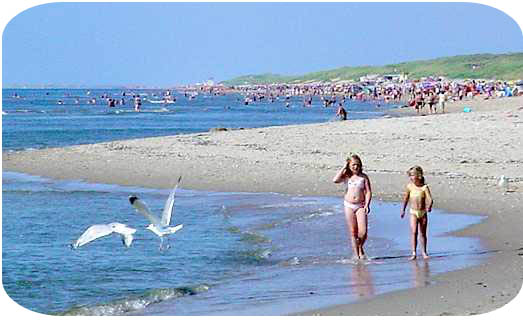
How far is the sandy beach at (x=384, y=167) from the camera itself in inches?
306

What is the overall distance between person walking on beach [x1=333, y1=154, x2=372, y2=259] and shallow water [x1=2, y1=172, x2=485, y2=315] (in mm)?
280

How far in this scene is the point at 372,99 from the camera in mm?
84062

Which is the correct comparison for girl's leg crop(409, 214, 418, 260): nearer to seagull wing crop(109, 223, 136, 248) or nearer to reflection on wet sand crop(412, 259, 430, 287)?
reflection on wet sand crop(412, 259, 430, 287)

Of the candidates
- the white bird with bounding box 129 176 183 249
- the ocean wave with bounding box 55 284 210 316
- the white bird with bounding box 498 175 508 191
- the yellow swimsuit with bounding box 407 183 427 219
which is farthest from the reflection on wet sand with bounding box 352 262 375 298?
the white bird with bounding box 498 175 508 191

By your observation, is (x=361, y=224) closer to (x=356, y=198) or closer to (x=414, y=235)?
(x=356, y=198)

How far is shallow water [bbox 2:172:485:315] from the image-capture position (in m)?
8.20

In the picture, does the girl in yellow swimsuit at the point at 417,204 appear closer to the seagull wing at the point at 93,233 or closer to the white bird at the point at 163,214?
the white bird at the point at 163,214

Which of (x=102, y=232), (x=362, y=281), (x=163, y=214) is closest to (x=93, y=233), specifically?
(x=102, y=232)

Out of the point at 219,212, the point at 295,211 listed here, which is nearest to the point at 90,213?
the point at 219,212

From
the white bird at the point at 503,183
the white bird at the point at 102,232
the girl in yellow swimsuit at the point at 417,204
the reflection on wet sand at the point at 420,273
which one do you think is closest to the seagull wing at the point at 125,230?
the white bird at the point at 102,232

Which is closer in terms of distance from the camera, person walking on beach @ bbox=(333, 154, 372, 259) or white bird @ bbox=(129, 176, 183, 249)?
white bird @ bbox=(129, 176, 183, 249)

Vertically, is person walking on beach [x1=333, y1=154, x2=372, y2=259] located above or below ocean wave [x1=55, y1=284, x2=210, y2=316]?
above

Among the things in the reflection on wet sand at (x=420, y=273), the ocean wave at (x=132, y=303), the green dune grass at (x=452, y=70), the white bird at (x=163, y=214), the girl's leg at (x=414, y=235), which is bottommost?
the green dune grass at (x=452, y=70)

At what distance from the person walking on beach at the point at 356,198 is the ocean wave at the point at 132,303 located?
5.82 feet
